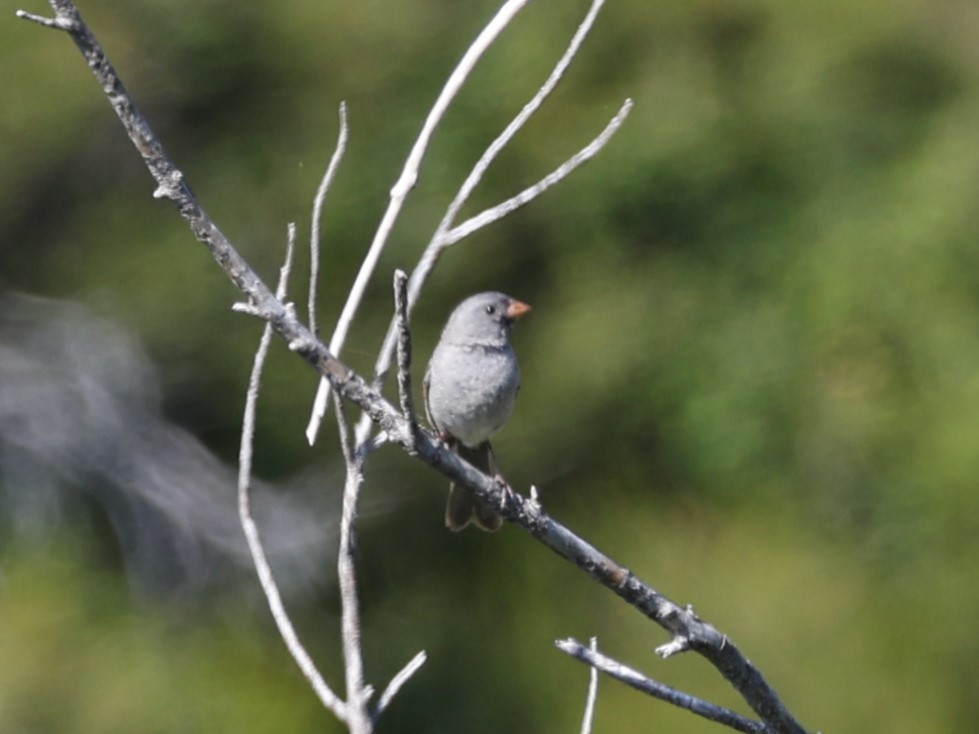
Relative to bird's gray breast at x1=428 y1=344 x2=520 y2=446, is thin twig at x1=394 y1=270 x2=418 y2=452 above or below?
below

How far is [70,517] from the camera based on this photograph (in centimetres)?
615

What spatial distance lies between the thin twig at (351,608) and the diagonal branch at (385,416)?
140 mm

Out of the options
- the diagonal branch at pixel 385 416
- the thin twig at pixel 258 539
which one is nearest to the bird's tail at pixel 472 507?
the diagonal branch at pixel 385 416

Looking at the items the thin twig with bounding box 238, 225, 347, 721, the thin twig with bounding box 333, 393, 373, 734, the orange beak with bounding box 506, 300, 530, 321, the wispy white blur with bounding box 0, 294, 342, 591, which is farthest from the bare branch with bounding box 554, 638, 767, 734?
the wispy white blur with bounding box 0, 294, 342, 591

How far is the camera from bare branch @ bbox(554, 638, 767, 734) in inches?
91.1

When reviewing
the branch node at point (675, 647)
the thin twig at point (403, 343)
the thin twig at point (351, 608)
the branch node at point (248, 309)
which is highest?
the branch node at point (675, 647)

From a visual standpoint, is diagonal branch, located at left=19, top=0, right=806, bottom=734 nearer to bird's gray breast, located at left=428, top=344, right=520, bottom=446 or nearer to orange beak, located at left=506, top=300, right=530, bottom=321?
bird's gray breast, located at left=428, top=344, right=520, bottom=446

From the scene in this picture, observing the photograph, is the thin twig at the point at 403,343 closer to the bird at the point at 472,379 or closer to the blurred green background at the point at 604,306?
the bird at the point at 472,379

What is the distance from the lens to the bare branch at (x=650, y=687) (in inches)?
91.1

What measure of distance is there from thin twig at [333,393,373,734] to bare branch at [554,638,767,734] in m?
0.32

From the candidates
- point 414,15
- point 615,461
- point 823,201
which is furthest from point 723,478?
point 414,15

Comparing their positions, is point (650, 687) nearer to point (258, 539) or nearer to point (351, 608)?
point (351, 608)

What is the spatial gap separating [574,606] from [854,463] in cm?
127

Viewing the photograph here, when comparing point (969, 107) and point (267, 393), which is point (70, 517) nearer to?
point (267, 393)
